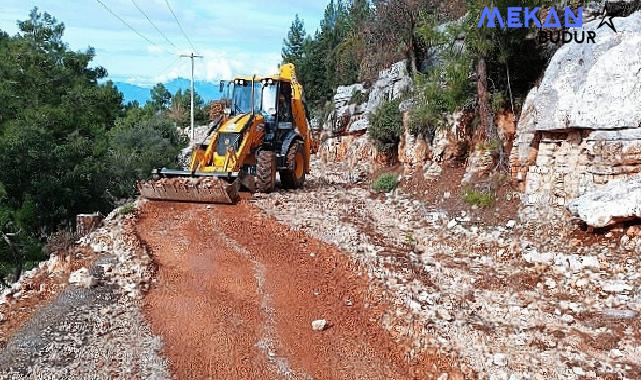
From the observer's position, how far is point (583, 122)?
26.5 feet

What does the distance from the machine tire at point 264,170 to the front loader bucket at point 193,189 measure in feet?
3.48

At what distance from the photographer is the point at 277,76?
12.8 metres

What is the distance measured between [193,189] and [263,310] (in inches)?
209

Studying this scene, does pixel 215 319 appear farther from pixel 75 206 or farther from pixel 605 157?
pixel 75 206

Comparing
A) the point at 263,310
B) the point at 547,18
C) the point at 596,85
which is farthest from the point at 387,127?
the point at 263,310

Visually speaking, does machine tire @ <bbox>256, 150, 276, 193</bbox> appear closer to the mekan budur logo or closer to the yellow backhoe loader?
the yellow backhoe loader

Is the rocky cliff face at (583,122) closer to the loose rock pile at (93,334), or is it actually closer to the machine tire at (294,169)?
the machine tire at (294,169)

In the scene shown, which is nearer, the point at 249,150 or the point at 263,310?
the point at 263,310

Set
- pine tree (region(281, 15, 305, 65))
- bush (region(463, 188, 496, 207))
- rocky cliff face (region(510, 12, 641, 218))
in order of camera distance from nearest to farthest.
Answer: rocky cliff face (region(510, 12, 641, 218)) < bush (region(463, 188, 496, 207)) < pine tree (region(281, 15, 305, 65))

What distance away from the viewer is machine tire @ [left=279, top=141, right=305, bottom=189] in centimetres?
1297

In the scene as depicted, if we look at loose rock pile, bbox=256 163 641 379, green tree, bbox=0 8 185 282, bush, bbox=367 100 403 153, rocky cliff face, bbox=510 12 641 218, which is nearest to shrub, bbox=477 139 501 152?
rocky cliff face, bbox=510 12 641 218

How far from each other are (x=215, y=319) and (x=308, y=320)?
88 cm

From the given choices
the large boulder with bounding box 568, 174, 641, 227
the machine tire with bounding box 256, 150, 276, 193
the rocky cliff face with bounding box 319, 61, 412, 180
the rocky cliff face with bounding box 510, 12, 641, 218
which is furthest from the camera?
the rocky cliff face with bounding box 319, 61, 412, 180

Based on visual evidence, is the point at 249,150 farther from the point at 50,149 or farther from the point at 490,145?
the point at 50,149
